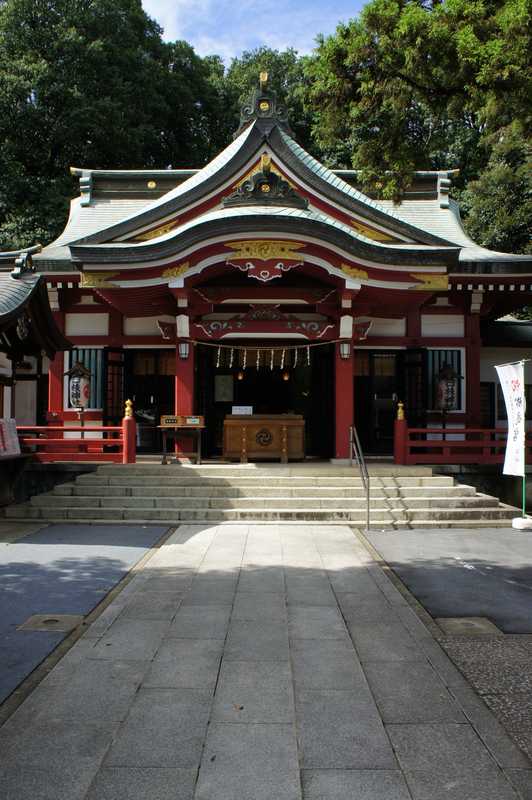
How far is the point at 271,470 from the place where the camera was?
37.3 ft

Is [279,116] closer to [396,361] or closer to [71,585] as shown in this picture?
[396,361]

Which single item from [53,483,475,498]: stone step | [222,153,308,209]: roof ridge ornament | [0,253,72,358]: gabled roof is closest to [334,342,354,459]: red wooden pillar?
[53,483,475,498]: stone step

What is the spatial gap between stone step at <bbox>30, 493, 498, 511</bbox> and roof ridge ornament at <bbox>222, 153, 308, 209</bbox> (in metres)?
6.49

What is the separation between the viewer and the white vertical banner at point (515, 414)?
9.04 m

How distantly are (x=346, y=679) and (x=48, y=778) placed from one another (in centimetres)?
194

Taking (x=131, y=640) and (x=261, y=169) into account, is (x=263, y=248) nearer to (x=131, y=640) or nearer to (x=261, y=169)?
(x=261, y=169)

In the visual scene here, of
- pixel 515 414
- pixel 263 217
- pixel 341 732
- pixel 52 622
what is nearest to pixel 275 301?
pixel 263 217

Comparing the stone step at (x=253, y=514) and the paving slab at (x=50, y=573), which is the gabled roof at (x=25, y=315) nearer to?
the stone step at (x=253, y=514)

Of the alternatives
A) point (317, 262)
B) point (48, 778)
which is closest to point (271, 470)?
point (317, 262)

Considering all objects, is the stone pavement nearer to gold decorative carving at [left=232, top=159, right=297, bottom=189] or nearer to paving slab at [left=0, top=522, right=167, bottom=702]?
paving slab at [left=0, top=522, right=167, bottom=702]

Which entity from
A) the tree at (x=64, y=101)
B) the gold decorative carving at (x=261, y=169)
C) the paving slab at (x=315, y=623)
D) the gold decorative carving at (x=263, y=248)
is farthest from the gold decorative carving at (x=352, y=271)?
the tree at (x=64, y=101)

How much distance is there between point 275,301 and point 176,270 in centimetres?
250

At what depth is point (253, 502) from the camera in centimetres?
1023

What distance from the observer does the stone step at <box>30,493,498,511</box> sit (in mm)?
10117
